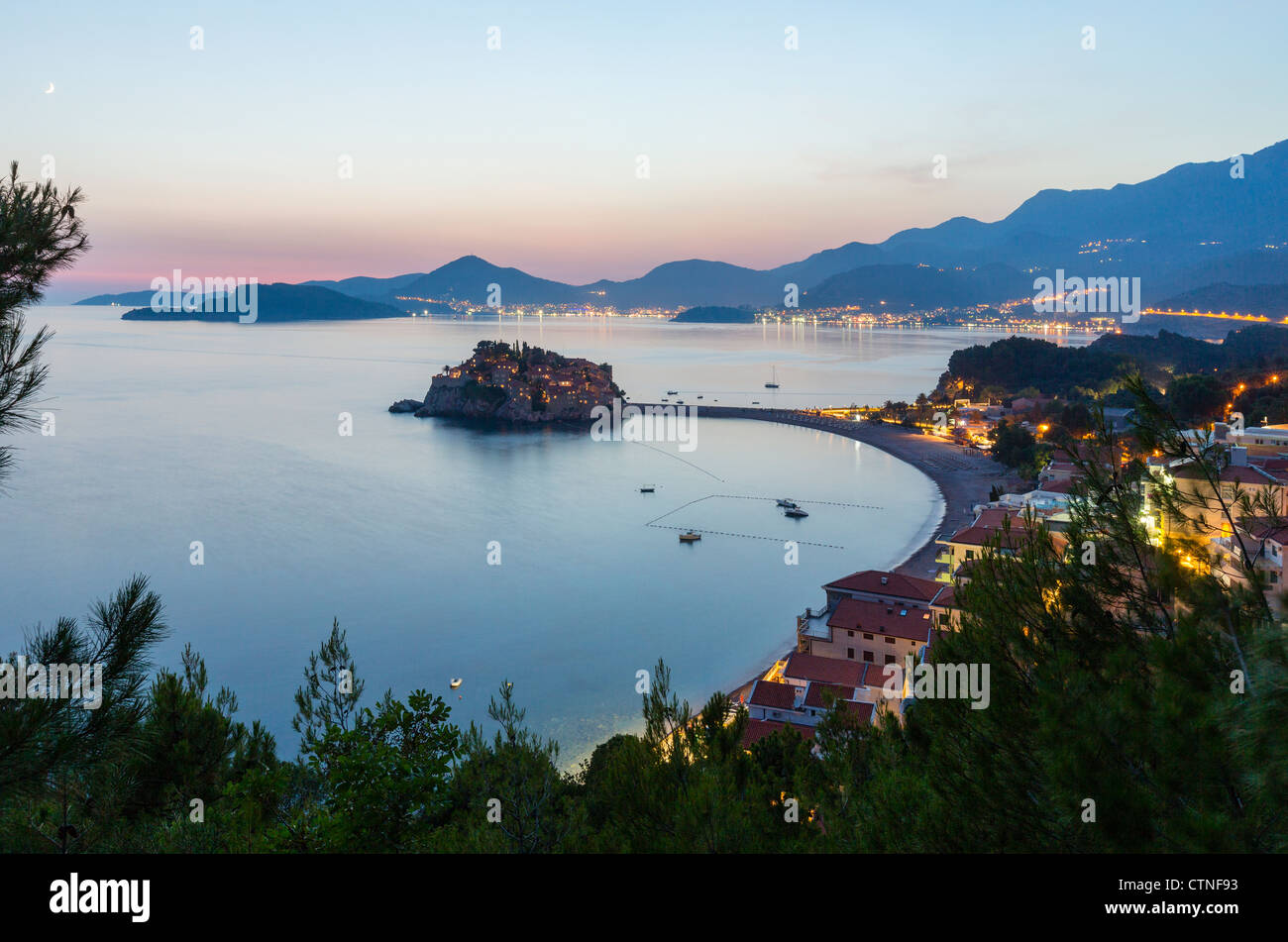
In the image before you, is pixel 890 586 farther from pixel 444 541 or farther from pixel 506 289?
pixel 506 289

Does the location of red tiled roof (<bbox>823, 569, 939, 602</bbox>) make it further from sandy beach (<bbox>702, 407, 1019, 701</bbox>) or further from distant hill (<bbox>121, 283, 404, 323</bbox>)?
distant hill (<bbox>121, 283, 404, 323</bbox>)

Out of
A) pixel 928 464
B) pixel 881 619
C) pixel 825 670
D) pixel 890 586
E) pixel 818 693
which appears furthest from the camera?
pixel 928 464

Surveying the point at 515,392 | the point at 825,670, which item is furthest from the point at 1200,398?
the point at 515,392

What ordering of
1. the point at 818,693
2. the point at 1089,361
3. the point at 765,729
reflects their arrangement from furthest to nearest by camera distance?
the point at 1089,361 → the point at 818,693 → the point at 765,729

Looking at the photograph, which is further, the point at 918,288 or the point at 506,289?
the point at 506,289

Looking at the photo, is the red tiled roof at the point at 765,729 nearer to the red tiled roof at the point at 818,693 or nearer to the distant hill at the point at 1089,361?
the red tiled roof at the point at 818,693

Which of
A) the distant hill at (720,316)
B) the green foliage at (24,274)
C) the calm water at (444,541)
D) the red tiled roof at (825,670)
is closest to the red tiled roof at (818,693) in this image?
the red tiled roof at (825,670)
